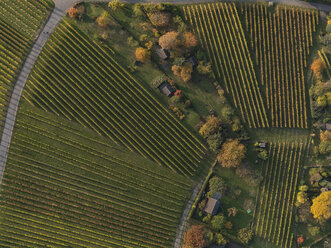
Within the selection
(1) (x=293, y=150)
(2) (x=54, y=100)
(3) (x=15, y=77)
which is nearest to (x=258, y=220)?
(1) (x=293, y=150)

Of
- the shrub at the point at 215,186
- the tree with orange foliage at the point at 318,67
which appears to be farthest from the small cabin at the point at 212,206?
the tree with orange foliage at the point at 318,67

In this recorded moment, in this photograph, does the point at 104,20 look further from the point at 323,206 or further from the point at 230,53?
the point at 323,206

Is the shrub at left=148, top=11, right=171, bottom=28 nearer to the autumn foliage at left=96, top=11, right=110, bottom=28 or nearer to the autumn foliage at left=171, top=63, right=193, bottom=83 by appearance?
the autumn foliage at left=96, top=11, right=110, bottom=28

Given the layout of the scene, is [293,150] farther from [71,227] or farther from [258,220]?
[71,227]

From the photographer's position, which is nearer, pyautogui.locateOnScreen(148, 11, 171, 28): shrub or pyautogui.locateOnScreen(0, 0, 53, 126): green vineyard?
pyautogui.locateOnScreen(0, 0, 53, 126): green vineyard

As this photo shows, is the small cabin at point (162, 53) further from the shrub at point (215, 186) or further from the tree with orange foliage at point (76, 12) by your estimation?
the shrub at point (215, 186)

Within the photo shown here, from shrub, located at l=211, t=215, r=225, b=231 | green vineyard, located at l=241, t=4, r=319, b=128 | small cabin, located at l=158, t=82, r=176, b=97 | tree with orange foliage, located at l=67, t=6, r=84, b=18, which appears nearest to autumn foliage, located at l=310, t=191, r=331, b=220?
green vineyard, located at l=241, t=4, r=319, b=128
